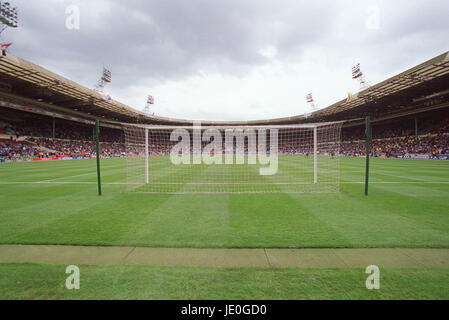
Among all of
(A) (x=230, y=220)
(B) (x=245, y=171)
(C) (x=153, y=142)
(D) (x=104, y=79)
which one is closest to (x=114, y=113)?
(D) (x=104, y=79)

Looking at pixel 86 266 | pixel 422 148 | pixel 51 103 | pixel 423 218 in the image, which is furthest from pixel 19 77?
pixel 422 148

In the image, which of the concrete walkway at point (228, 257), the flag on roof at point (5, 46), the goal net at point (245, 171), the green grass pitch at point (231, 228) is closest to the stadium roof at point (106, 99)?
the flag on roof at point (5, 46)

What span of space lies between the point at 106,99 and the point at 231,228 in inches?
1616

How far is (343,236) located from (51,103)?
A: 50.0 meters

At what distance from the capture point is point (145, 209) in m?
5.87

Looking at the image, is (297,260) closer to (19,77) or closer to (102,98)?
(19,77)

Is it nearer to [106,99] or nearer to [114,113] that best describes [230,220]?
[106,99]

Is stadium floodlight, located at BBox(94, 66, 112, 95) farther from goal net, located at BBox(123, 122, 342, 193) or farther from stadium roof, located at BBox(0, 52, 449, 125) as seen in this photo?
goal net, located at BBox(123, 122, 342, 193)

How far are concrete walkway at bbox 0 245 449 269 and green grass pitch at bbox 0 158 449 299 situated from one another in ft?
0.55

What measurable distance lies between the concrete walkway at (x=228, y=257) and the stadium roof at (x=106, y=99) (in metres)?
29.3

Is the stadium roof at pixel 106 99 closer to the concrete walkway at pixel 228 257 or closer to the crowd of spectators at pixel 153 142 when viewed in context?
the crowd of spectators at pixel 153 142

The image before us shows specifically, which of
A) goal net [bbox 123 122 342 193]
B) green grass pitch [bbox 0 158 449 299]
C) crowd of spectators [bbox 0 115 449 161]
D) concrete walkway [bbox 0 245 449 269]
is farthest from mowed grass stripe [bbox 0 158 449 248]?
crowd of spectators [bbox 0 115 449 161]

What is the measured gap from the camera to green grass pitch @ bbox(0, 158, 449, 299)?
8.18 ft

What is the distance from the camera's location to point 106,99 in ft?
122
